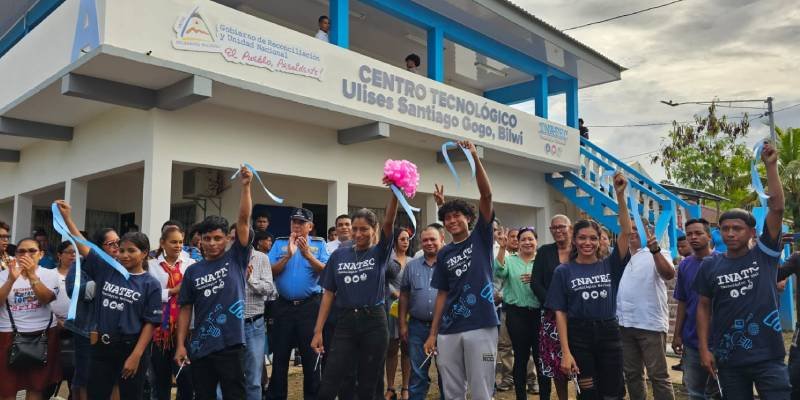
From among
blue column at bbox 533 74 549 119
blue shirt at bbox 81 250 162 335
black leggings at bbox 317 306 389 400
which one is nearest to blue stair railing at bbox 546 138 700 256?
blue column at bbox 533 74 549 119

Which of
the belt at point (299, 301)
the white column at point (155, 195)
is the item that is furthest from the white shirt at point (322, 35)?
the belt at point (299, 301)

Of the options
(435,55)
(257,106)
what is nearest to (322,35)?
Result: (257,106)

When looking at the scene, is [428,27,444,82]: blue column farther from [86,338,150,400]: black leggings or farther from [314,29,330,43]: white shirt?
[86,338,150,400]: black leggings

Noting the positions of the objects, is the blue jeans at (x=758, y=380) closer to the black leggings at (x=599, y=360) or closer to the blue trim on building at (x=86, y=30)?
the black leggings at (x=599, y=360)

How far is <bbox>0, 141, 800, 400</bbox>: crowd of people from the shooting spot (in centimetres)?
383

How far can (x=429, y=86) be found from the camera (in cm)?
1010

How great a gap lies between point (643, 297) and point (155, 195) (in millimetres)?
5738

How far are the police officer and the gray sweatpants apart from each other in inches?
66.4

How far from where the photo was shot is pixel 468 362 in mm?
4000

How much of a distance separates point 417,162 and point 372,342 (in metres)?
7.14

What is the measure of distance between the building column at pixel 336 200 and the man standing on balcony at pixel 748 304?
253 inches

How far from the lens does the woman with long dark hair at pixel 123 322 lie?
398 cm

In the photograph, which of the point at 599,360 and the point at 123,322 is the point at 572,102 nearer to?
the point at 599,360

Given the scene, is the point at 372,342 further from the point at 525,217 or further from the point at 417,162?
the point at 525,217
